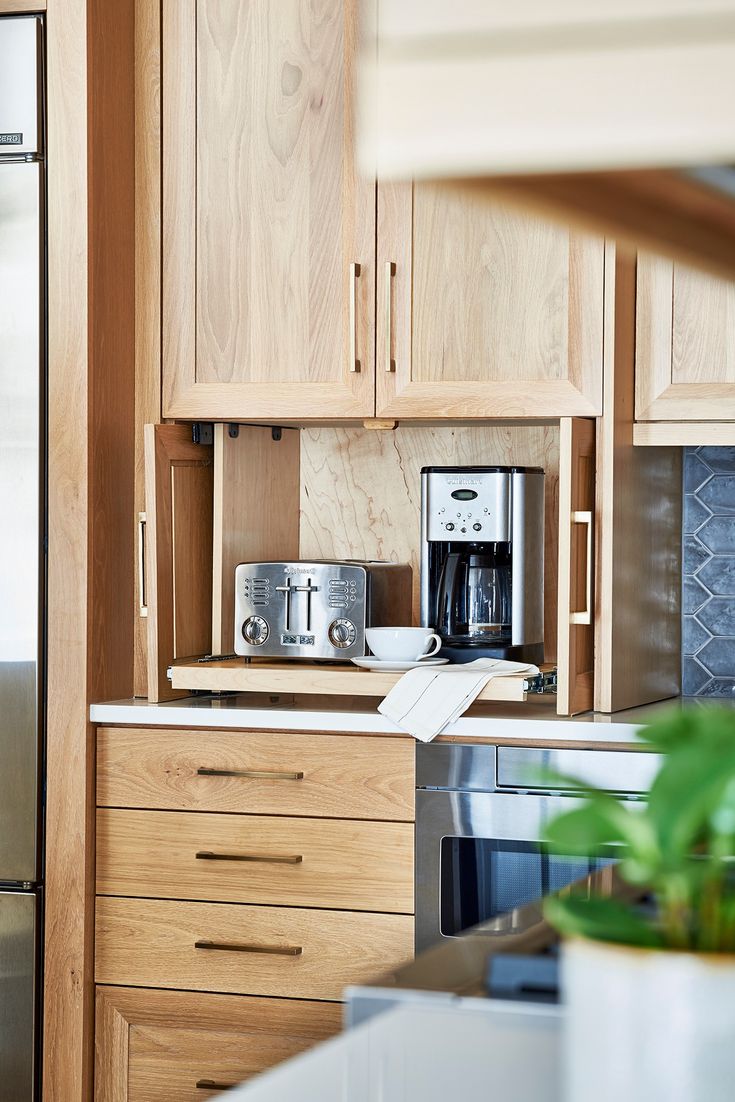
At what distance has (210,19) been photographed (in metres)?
2.54

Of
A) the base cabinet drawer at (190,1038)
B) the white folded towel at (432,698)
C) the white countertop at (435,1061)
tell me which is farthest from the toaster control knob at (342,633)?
the white countertop at (435,1061)

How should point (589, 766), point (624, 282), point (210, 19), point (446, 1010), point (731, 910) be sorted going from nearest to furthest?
point (731, 910)
point (446, 1010)
point (589, 766)
point (624, 282)
point (210, 19)

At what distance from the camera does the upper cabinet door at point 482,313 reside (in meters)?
2.35

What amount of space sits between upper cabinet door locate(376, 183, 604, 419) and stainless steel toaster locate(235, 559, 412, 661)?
1.01ft

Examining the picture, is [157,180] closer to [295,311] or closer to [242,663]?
[295,311]

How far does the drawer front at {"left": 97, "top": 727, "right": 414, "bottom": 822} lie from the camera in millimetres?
2293

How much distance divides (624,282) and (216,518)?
0.85 meters

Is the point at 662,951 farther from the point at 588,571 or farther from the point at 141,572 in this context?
the point at 141,572

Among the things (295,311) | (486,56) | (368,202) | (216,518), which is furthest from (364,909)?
(486,56)

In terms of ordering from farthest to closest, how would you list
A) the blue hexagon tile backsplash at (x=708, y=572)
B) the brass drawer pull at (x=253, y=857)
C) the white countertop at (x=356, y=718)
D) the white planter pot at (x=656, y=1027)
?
the blue hexagon tile backsplash at (x=708, y=572)
the brass drawer pull at (x=253, y=857)
the white countertop at (x=356, y=718)
the white planter pot at (x=656, y=1027)

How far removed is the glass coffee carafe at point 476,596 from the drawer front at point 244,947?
0.50 metres

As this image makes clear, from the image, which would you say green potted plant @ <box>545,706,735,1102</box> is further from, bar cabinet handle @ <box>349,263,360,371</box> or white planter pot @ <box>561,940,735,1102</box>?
bar cabinet handle @ <box>349,263,360,371</box>

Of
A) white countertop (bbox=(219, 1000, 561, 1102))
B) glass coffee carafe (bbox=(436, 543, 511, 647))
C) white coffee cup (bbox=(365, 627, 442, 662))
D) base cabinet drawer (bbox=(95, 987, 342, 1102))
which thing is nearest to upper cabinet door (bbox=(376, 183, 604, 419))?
glass coffee carafe (bbox=(436, 543, 511, 647))

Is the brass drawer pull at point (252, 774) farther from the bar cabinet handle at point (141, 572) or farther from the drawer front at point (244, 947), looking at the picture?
the bar cabinet handle at point (141, 572)
